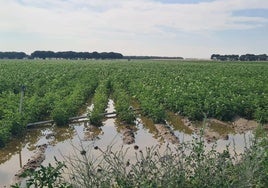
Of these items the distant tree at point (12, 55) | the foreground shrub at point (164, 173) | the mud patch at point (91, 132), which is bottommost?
the distant tree at point (12, 55)

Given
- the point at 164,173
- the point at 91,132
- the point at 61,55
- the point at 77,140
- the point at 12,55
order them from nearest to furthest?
the point at 164,173, the point at 77,140, the point at 91,132, the point at 61,55, the point at 12,55

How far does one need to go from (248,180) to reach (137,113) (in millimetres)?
11332

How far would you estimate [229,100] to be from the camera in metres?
15.8

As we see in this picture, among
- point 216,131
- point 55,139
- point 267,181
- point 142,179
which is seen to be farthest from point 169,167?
point 216,131

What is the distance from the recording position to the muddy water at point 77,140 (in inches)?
382

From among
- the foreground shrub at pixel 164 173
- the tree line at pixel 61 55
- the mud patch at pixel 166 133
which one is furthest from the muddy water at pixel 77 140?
the tree line at pixel 61 55

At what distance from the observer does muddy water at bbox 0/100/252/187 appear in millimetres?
9695

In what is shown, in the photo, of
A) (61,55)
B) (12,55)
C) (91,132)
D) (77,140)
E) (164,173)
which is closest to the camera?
(164,173)

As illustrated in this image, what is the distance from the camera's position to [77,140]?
38.4 feet

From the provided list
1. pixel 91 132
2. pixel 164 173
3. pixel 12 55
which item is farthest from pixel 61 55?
pixel 164 173

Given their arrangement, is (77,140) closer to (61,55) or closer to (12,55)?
(61,55)

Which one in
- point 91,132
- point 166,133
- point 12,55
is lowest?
point 12,55

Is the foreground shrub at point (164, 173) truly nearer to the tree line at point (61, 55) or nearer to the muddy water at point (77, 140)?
the muddy water at point (77, 140)

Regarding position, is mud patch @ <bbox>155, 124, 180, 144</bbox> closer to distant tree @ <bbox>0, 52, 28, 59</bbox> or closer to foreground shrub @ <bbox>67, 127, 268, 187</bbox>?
foreground shrub @ <bbox>67, 127, 268, 187</bbox>
